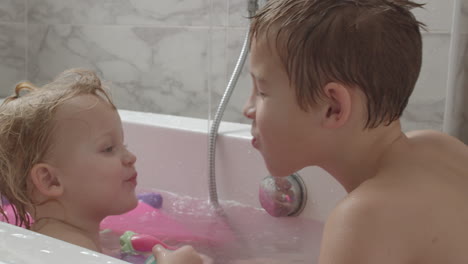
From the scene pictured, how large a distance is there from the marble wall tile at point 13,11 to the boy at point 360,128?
1.74m

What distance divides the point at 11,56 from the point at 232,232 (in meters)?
1.42

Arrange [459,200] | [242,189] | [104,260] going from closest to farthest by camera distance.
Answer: [104,260] → [459,200] → [242,189]

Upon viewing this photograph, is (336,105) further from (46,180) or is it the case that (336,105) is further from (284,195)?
(284,195)

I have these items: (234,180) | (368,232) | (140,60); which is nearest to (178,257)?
(368,232)

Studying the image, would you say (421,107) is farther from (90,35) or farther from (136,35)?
(90,35)

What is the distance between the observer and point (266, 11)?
31.9 inches

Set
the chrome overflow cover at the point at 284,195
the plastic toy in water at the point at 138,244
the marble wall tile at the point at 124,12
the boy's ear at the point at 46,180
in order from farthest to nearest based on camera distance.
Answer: the marble wall tile at the point at 124,12 → the chrome overflow cover at the point at 284,195 → the plastic toy in water at the point at 138,244 → the boy's ear at the point at 46,180

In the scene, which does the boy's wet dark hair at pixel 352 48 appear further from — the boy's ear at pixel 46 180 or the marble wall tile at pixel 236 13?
the marble wall tile at pixel 236 13

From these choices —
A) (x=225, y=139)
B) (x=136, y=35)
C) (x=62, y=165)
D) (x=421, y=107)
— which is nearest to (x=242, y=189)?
(x=225, y=139)

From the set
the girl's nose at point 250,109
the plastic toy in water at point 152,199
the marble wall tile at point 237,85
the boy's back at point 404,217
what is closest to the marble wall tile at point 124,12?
the marble wall tile at point 237,85

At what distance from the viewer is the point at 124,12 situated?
206cm

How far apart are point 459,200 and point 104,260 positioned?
0.44 meters

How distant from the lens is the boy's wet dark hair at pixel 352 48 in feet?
2.40

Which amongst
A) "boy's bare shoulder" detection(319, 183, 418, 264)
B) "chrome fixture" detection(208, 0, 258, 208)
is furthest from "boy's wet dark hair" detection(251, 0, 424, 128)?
"chrome fixture" detection(208, 0, 258, 208)
